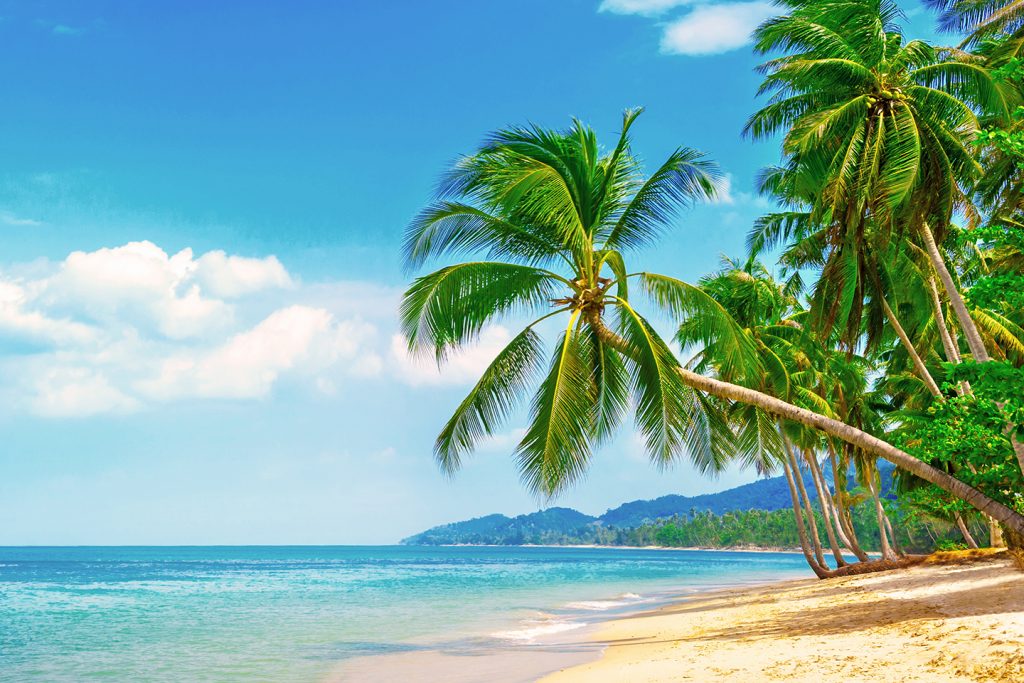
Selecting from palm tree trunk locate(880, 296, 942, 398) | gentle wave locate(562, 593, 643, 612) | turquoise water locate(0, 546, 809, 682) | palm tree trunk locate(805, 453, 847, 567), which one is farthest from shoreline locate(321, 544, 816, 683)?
palm tree trunk locate(805, 453, 847, 567)

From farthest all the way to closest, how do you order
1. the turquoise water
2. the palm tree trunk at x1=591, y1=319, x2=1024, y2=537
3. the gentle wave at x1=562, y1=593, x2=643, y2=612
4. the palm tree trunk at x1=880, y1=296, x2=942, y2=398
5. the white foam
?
1. the gentle wave at x1=562, y1=593, x2=643, y2=612
2. the white foam
3. the palm tree trunk at x1=880, y1=296, x2=942, y2=398
4. the turquoise water
5. the palm tree trunk at x1=591, y1=319, x2=1024, y2=537

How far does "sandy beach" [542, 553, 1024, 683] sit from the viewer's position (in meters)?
6.35

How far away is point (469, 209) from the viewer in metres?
9.89

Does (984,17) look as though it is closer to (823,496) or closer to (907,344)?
(907,344)

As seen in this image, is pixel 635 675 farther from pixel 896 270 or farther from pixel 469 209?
pixel 896 270

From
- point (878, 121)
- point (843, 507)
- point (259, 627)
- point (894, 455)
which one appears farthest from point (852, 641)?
point (843, 507)

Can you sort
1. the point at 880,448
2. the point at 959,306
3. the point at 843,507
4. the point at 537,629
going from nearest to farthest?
1. the point at 880,448
2. the point at 959,306
3. the point at 537,629
4. the point at 843,507

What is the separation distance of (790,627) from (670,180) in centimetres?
607

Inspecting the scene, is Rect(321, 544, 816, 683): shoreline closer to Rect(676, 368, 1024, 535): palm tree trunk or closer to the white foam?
the white foam

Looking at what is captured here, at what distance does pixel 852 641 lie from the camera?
26.2ft

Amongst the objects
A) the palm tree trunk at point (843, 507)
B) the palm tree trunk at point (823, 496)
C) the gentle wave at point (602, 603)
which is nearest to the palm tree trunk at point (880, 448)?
the palm tree trunk at point (843, 507)

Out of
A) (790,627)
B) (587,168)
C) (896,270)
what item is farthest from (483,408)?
(896,270)

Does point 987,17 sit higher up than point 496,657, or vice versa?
point 987,17

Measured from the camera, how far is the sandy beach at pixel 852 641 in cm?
635
